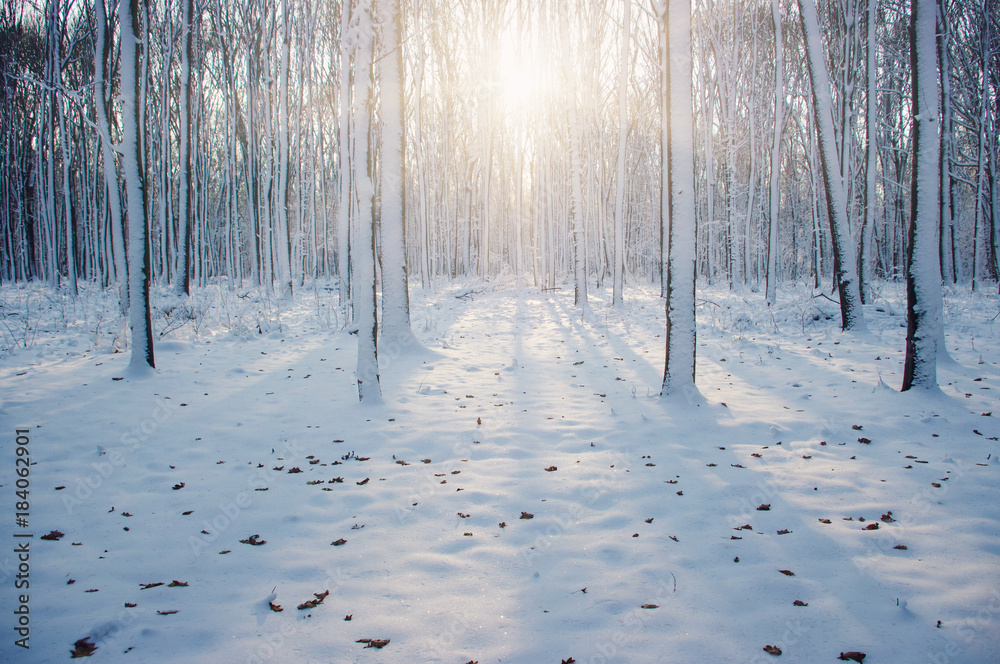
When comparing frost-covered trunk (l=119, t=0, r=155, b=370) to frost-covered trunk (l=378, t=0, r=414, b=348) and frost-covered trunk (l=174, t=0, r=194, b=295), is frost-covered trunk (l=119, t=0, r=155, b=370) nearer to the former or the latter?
frost-covered trunk (l=378, t=0, r=414, b=348)

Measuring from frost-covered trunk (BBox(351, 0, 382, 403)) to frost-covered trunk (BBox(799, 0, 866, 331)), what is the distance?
663 centimetres

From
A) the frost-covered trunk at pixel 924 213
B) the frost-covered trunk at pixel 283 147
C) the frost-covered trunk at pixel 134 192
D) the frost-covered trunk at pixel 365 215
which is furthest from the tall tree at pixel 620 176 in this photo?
the frost-covered trunk at pixel 134 192

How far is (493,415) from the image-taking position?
4.86 meters

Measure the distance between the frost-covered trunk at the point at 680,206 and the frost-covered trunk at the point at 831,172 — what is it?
3650 mm

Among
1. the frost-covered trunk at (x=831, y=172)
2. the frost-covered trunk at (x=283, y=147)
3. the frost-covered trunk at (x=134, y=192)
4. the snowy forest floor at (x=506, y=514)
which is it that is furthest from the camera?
the frost-covered trunk at (x=283, y=147)

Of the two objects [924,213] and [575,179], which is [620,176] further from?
[924,213]

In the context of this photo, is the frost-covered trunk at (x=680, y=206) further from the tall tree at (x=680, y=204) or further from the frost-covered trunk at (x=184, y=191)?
the frost-covered trunk at (x=184, y=191)

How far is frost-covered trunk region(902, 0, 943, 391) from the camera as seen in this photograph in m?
4.66

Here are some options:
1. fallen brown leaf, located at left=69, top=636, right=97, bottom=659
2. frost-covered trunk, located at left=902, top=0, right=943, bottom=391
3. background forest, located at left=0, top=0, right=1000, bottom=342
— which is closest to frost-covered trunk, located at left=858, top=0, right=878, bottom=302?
background forest, located at left=0, top=0, right=1000, bottom=342

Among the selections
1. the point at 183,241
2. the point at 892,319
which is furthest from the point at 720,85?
the point at 183,241

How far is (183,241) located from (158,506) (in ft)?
41.1

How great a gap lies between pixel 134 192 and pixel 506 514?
20.4 ft

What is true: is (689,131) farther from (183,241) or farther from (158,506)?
(183,241)

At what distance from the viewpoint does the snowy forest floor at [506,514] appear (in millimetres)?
1944
